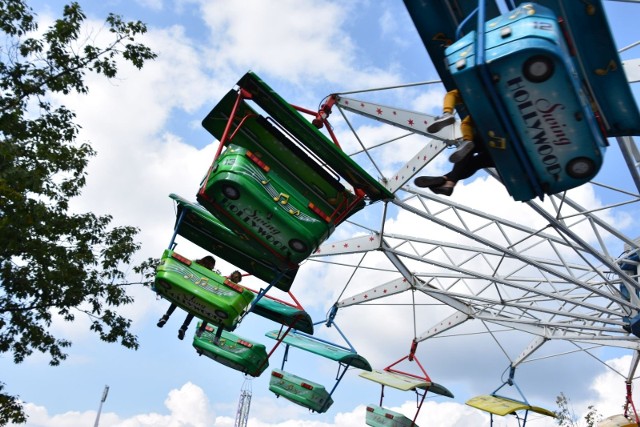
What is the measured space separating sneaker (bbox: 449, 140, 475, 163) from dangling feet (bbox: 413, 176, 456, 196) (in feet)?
1.45

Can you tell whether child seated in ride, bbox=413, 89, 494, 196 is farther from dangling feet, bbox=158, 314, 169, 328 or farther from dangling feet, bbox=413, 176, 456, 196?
dangling feet, bbox=158, 314, 169, 328

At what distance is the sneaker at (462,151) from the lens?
583 cm

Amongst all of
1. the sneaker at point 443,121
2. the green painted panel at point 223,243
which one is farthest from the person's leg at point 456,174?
the green painted panel at point 223,243

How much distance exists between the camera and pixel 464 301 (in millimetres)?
18266

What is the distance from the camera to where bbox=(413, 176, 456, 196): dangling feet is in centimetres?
643

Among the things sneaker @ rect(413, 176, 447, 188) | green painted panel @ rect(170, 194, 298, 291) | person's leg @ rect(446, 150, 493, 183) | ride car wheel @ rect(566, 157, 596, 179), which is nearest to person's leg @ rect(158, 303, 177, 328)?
green painted panel @ rect(170, 194, 298, 291)

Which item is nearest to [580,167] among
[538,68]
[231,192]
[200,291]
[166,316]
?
[538,68]

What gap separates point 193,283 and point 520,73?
5322 mm

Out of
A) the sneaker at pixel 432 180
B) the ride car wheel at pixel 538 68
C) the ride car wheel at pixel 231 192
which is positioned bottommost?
the ride car wheel at pixel 538 68

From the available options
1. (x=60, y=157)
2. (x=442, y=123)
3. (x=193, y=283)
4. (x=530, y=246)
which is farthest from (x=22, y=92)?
(x=530, y=246)

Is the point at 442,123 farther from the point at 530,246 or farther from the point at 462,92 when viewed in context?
the point at 530,246

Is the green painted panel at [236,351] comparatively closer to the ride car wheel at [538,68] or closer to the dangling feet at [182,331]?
the dangling feet at [182,331]

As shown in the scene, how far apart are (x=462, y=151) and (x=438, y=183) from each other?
64cm

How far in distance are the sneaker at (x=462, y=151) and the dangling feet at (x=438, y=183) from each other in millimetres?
442
